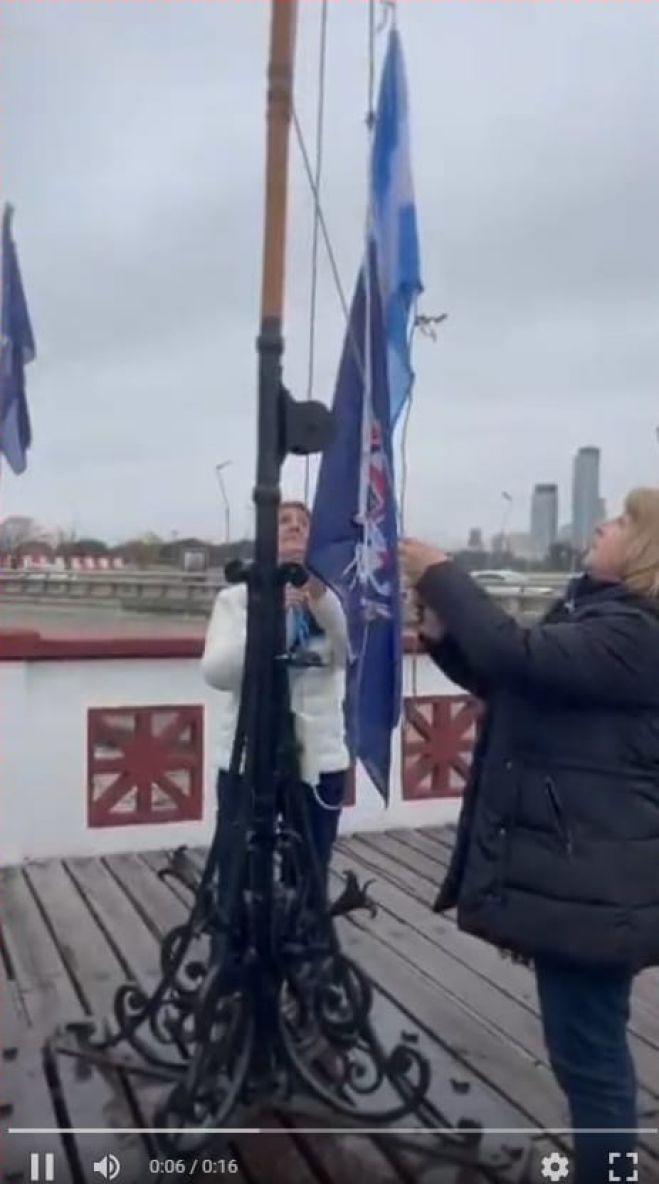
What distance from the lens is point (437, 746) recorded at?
5.25 metres

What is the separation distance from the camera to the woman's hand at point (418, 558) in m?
1.87

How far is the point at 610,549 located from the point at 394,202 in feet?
3.60

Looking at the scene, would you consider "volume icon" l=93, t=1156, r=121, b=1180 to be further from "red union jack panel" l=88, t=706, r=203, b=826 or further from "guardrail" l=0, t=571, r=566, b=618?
"red union jack panel" l=88, t=706, r=203, b=826

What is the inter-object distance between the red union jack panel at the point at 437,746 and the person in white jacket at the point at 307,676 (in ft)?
6.96

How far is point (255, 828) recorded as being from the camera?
2.37 m

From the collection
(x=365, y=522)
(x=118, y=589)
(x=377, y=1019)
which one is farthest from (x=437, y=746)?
(x=118, y=589)

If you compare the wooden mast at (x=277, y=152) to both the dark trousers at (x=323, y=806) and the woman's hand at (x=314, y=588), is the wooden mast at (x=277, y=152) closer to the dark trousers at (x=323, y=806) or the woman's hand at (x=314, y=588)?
the woman's hand at (x=314, y=588)

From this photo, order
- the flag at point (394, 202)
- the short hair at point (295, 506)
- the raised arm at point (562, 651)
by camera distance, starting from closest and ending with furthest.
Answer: the raised arm at point (562, 651)
the flag at point (394, 202)
the short hair at point (295, 506)

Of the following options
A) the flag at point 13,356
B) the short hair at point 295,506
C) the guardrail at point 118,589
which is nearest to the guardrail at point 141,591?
the guardrail at point 118,589

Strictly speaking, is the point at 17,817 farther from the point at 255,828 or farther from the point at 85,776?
the point at 255,828

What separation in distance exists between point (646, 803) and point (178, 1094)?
1.08 m

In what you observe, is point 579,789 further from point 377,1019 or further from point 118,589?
point 118,589

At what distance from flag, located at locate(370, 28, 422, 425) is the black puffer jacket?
92 centimetres

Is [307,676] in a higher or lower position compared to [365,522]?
lower
